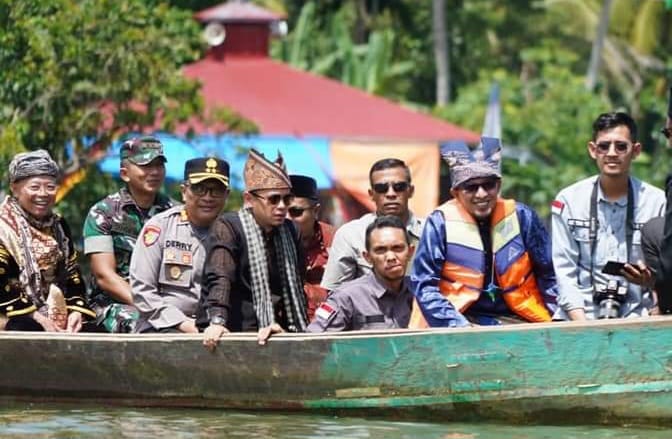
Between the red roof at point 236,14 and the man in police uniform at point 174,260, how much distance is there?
15806mm

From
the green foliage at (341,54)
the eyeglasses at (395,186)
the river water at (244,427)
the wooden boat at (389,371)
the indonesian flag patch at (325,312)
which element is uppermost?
the green foliage at (341,54)

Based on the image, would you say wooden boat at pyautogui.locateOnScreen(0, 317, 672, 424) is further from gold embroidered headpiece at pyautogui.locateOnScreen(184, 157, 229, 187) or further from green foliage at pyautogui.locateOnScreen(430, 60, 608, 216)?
green foliage at pyautogui.locateOnScreen(430, 60, 608, 216)

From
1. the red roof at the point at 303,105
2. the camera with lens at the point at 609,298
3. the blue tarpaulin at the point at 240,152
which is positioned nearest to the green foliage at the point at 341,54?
the red roof at the point at 303,105

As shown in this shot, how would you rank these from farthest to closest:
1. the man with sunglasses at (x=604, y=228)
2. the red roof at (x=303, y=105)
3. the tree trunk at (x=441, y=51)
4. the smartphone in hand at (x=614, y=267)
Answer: the tree trunk at (x=441, y=51) < the red roof at (x=303, y=105) < the man with sunglasses at (x=604, y=228) < the smartphone in hand at (x=614, y=267)

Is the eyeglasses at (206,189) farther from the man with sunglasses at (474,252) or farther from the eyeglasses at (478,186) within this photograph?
the eyeglasses at (478,186)

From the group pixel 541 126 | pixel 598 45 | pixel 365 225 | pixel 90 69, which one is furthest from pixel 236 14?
pixel 365 225

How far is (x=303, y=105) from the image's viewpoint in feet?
76.8

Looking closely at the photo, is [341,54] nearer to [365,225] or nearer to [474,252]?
[365,225]

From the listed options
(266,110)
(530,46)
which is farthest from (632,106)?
(266,110)

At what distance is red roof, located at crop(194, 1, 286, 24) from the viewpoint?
24969mm

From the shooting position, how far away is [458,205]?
28.6 ft

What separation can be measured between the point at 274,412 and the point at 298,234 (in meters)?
0.92

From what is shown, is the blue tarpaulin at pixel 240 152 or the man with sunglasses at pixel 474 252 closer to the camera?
the man with sunglasses at pixel 474 252

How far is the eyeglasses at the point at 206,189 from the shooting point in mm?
9109
